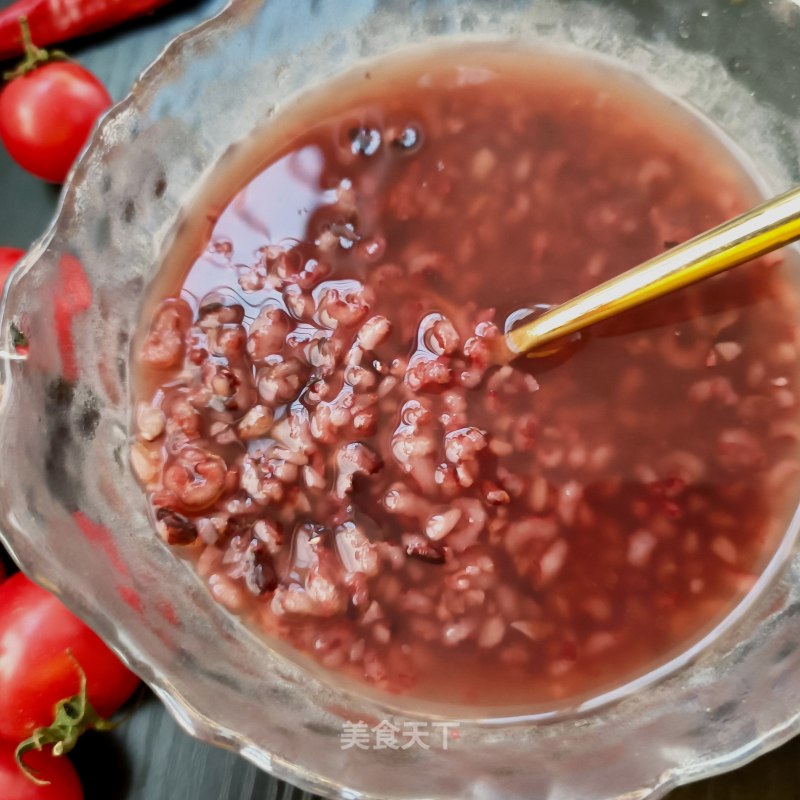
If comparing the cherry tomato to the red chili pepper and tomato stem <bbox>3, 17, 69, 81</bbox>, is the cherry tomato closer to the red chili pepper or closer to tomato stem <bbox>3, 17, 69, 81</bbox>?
tomato stem <bbox>3, 17, 69, 81</bbox>

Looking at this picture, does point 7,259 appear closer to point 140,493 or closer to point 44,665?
point 140,493

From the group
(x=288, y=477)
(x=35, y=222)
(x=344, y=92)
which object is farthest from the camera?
(x=35, y=222)

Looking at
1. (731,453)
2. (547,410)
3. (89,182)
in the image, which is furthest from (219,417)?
(731,453)

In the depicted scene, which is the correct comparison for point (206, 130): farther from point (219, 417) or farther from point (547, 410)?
point (547, 410)

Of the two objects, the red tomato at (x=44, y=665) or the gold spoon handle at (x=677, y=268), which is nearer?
the gold spoon handle at (x=677, y=268)

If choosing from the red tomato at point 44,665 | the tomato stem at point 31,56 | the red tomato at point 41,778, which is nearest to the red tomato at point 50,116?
the tomato stem at point 31,56

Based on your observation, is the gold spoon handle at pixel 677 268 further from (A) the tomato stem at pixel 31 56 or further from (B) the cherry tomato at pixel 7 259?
(A) the tomato stem at pixel 31 56
